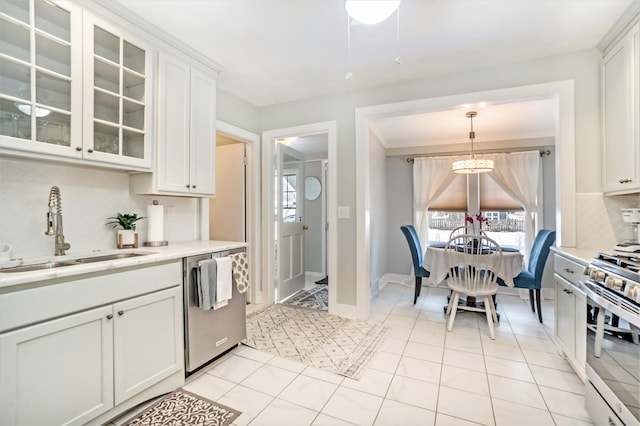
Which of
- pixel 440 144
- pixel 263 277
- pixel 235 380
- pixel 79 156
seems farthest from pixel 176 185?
pixel 440 144

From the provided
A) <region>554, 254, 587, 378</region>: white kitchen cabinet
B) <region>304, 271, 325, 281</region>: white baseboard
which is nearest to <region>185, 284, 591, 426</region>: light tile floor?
<region>554, 254, 587, 378</region>: white kitchen cabinet

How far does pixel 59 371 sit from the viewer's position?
1329 millimetres

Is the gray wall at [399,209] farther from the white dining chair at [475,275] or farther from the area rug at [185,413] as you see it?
the area rug at [185,413]

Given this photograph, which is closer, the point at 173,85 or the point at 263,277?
the point at 173,85

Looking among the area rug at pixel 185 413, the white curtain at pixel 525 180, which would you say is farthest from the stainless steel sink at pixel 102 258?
the white curtain at pixel 525 180

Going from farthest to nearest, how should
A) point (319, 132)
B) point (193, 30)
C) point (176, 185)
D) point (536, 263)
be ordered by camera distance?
point (319, 132) < point (536, 263) < point (176, 185) < point (193, 30)

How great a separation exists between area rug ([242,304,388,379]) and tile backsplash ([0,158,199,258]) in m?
1.45

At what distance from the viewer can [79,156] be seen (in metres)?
1.69

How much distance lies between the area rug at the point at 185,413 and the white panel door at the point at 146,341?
0.48 ft

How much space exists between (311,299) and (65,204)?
284 cm

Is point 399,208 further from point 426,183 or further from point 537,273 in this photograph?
point 537,273

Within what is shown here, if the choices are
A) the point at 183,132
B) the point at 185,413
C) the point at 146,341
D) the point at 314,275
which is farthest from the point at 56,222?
the point at 314,275

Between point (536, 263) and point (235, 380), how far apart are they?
3.31m

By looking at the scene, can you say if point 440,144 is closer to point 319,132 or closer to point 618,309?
point 319,132
